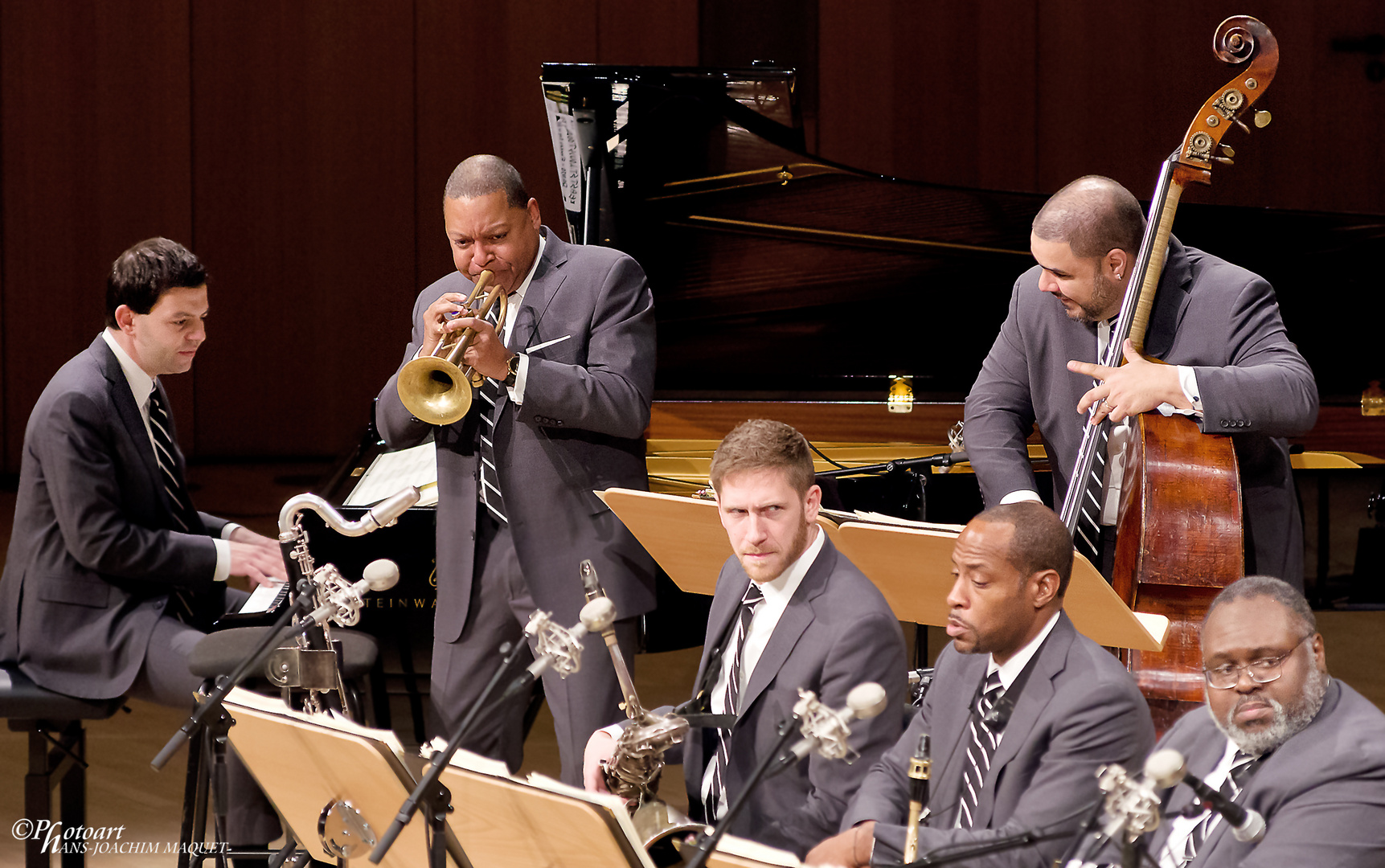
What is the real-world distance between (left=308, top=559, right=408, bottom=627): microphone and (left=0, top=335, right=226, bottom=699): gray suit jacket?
1.04 meters

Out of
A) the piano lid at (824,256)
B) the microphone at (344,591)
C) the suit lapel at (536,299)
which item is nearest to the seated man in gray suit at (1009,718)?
the microphone at (344,591)

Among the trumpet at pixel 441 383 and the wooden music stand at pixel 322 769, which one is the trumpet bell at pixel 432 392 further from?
the wooden music stand at pixel 322 769

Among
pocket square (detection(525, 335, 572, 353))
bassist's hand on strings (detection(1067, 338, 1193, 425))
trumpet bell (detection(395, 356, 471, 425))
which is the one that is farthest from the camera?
pocket square (detection(525, 335, 572, 353))

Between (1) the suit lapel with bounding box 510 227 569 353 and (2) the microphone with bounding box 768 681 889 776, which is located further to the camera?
(1) the suit lapel with bounding box 510 227 569 353

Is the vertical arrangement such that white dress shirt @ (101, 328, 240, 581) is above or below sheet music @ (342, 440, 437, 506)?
above

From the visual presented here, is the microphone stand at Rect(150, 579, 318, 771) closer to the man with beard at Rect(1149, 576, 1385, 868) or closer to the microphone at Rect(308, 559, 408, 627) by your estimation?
the microphone at Rect(308, 559, 408, 627)

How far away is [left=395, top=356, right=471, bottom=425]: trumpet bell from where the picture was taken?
278 cm

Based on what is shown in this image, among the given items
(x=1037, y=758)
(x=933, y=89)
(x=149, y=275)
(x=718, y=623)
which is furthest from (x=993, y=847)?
(x=933, y=89)

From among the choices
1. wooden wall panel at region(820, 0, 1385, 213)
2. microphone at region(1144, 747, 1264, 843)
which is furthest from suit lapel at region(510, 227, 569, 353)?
wooden wall panel at region(820, 0, 1385, 213)

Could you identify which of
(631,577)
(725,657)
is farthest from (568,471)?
(725,657)

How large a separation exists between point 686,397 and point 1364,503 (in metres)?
2.24

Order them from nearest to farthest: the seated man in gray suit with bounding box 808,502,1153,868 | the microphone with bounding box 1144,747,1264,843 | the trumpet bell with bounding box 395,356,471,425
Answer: the microphone with bounding box 1144,747,1264,843 → the seated man in gray suit with bounding box 808,502,1153,868 → the trumpet bell with bounding box 395,356,471,425

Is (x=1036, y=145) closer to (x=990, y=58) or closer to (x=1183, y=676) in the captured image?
(x=990, y=58)

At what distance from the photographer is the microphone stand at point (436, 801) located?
1804 millimetres
